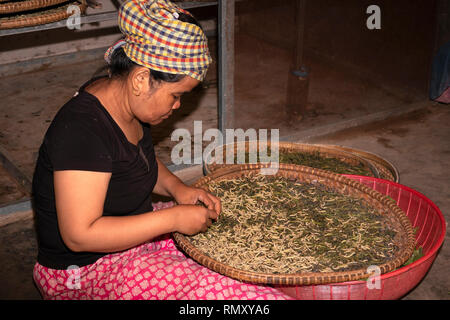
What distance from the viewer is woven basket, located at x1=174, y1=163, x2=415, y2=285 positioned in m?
1.69

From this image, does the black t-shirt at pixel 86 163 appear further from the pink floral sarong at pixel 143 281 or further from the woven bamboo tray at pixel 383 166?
the woven bamboo tray at pixel 383 166

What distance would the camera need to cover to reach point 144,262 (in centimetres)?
179

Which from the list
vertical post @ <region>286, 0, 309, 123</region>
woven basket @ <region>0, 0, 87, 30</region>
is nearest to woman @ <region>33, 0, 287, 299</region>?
woven basket @ <region>0, 0, 87, 30</region>

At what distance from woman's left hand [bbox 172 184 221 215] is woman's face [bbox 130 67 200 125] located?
445 mm

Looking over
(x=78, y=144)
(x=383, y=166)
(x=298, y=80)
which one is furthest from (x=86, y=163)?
(x=298, y=80)

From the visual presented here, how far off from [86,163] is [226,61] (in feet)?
6.08

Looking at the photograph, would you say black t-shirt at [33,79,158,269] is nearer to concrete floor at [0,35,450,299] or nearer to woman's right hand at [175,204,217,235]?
woman's right hand at [175,204,217,235]

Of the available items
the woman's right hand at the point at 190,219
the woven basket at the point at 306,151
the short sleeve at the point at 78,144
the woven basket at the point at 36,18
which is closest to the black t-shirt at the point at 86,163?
the short sleeve at the point at 78,144

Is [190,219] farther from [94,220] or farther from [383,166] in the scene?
[383,166]

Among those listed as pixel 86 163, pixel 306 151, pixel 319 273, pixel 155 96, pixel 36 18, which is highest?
pixel 36 18

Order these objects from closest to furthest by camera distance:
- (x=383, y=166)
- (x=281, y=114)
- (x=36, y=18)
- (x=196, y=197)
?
(x=196, y=197) → (x=36, y=18) → (x=383, y=166) → (x=281, y=114)

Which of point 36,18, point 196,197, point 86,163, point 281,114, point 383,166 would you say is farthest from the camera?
point 281,114

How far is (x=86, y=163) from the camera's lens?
1576 mm

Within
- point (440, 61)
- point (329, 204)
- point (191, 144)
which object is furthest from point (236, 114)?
point (329, 204)
